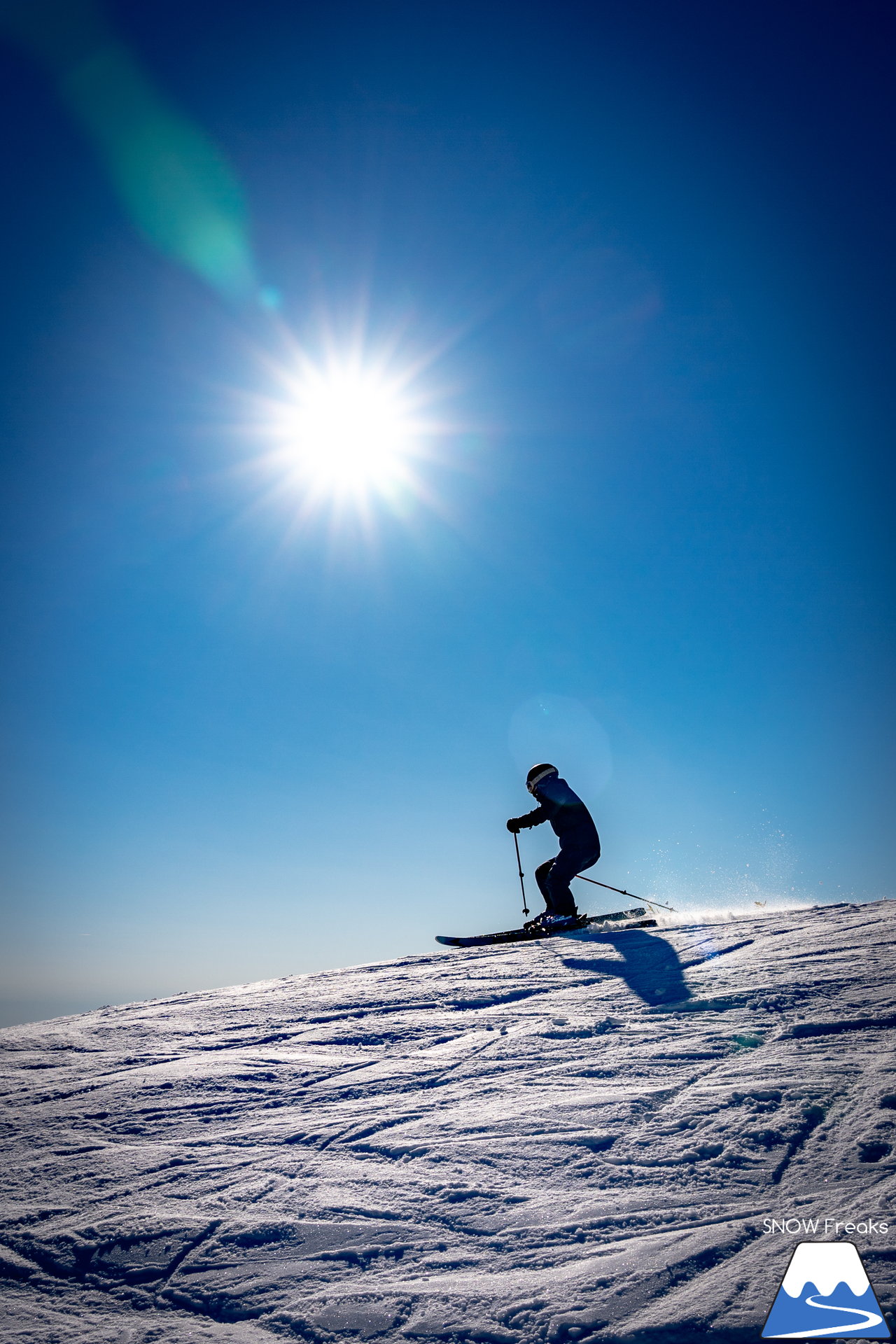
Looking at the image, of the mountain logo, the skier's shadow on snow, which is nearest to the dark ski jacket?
Answer: the skier's shadow on snow

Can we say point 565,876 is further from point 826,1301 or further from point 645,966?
point 826,1301

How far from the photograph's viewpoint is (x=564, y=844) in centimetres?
1025

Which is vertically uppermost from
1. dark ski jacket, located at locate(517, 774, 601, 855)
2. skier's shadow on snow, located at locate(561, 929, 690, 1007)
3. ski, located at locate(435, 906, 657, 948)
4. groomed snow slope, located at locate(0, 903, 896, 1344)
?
dark ski jacket, located at locate(517, 774, 601, 855)

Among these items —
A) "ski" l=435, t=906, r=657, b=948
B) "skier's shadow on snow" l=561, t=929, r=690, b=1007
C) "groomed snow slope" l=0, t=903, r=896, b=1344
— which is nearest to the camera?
"groomed snow slope" l=0, t=903, r=896, b=1344

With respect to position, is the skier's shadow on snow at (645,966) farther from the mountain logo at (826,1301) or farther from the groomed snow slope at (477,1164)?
the mountain logo at (826,1301)

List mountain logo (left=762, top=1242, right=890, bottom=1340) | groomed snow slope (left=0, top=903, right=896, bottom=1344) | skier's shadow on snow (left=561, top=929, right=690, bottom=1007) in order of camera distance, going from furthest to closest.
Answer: skier's shadow on snow (left=561, top=929, right=690, bottom=1007) → groomed snow slope (left=0, top=903, right=896, bottom=1344) → mountain logo (left=762, top=1242, right=890, bottom=1340)

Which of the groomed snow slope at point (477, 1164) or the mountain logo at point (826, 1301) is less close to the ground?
the groomed snow slope at point (477, 1164)

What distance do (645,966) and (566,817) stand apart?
4359 millimetres

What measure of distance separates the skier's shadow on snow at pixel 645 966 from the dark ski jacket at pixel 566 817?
265cm

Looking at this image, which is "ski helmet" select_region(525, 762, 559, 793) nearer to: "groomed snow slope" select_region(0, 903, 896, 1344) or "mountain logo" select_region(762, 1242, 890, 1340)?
"groomed snow slope" select_region(0, 903, 896, 1344)

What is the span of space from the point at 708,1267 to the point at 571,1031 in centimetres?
227

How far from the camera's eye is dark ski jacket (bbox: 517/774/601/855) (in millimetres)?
10250

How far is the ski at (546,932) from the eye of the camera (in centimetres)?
991

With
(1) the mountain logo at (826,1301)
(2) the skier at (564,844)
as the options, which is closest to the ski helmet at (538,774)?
(2) the skier at (564,844)
